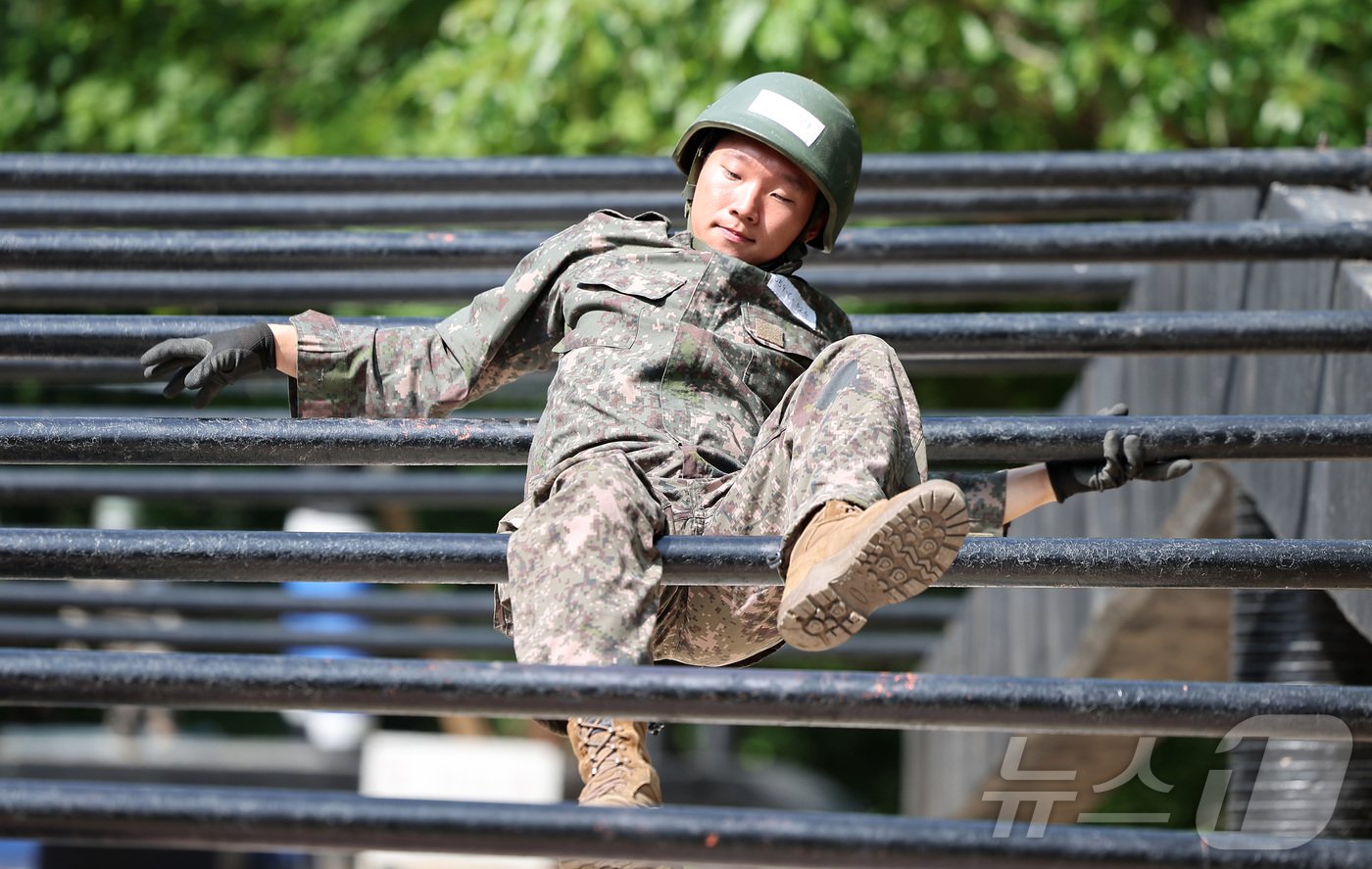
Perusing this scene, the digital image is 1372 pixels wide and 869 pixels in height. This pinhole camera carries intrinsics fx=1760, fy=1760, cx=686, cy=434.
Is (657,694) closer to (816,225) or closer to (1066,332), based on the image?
(816,225)

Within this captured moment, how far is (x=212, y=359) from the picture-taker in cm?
303

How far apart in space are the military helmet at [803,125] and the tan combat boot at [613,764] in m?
1.12

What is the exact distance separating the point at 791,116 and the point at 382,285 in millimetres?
2019

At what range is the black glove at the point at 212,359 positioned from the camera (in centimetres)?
302

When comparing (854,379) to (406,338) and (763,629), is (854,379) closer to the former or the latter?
(763,629)

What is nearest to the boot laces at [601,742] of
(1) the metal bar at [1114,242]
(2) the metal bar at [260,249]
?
(2) the metal bar at [260,249]

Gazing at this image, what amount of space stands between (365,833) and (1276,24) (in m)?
5.71

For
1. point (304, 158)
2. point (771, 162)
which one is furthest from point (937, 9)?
point (771, 162)

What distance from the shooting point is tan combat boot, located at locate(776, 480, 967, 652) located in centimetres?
240

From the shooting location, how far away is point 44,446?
10.0 feet

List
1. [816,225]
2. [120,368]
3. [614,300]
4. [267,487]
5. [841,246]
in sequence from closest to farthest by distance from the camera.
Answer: [614,300] < [816,225] < [841,246] < [120,368] < [267,487]

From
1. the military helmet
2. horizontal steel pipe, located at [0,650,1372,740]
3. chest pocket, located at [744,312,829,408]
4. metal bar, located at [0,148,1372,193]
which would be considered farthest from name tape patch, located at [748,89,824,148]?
metal bar, located at [0,148,1372,193]

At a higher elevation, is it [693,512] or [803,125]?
[803,125]

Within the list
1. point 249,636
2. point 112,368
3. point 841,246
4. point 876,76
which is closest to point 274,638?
point 249,636
